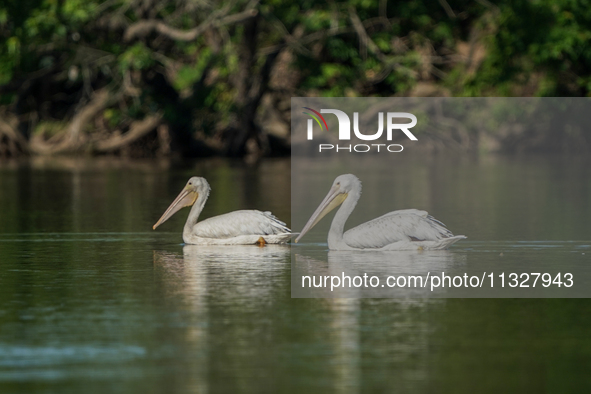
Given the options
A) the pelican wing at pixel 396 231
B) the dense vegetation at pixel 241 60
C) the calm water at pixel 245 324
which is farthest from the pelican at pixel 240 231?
the dense vegetation at pixel 241 60

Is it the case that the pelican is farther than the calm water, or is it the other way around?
the pelican

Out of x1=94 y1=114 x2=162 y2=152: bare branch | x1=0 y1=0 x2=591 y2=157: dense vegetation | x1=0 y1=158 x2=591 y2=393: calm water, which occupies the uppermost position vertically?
x1=0 y1=0 x2=591 y2=157: dense vegetation

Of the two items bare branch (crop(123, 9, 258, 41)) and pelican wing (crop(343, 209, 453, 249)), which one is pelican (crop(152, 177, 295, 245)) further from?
bare branch (crop(123, 9, 258, 41))

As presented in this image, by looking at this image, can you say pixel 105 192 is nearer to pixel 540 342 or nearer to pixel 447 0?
pixel 540 342

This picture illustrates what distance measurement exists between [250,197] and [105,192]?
3358mm

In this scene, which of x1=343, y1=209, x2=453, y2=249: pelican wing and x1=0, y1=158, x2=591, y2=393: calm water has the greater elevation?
x1=343, y1=209, x2=453, y2=249: pelican wing

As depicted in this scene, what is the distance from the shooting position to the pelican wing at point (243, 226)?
1199 cm

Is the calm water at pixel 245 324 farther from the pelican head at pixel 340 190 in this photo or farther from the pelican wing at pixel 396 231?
the pelican head at pixel 340 190

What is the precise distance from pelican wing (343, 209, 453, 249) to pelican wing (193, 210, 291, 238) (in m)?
1.40

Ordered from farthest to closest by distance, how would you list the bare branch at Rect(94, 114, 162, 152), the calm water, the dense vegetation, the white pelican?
the bare branch at Rect(94, 114, 162, 152) < the dense vegetation < the white pelican < the calm water

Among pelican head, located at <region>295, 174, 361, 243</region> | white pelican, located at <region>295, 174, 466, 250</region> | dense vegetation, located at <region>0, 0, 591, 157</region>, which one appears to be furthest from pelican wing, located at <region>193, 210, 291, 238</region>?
dense vegetation, located at <region>0, 0, 591, 157</region>

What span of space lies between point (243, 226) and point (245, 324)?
14.8 feet

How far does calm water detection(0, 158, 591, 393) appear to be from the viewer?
238 inches

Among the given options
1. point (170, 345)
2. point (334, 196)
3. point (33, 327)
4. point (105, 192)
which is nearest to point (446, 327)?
point (170, 345)
